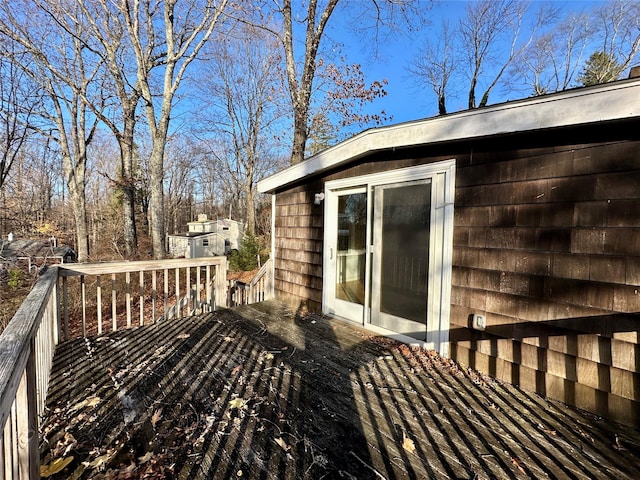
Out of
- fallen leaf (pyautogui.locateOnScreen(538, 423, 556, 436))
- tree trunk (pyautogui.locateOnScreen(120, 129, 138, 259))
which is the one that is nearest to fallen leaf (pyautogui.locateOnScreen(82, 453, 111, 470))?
fallen leaf (pyautogui.locateOnScreen(538, 423, 556, 436))

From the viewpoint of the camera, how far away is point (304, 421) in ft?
6.42

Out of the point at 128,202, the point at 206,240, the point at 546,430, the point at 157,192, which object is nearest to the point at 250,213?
the point at 206,240

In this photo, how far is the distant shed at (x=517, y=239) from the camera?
1.99 metres

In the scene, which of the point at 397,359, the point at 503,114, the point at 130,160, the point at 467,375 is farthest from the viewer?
the point at 130,160

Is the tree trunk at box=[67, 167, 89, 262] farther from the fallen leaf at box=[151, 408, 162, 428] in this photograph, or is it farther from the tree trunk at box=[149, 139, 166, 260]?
the fallen leaf at box=[151, 408, 162, 428]

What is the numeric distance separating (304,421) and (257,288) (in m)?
3.90

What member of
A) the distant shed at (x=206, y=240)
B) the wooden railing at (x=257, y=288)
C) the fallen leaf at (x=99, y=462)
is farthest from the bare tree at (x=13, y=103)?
the fallen leaf at (x=99, y=462)

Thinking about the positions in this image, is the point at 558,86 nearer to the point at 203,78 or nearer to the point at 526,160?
the point at 526,160

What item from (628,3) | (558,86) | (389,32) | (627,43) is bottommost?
(389,32)

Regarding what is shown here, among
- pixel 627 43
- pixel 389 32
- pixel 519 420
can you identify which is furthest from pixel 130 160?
pixel 627 43

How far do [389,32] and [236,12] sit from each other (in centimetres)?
417

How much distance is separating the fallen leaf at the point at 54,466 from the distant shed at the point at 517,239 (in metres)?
2.79

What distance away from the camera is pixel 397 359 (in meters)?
2.88

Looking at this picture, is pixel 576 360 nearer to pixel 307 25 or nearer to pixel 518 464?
pixel 518 464
